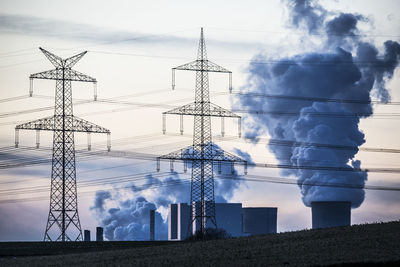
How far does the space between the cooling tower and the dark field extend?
12023cm

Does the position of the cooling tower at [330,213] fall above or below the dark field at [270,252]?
below

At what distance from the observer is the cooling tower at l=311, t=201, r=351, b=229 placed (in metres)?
184

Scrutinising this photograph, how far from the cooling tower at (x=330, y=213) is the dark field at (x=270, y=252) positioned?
120 meters

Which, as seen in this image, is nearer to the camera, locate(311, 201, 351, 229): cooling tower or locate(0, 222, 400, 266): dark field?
locate(0, 222, 400, 266): dark field

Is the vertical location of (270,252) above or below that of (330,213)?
above

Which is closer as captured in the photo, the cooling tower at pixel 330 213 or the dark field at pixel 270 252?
the dark field at pixel 270 252

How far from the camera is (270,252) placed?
5219cm

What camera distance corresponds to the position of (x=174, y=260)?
51.4 meters

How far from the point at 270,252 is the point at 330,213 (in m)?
135

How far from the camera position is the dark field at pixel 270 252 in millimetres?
46750

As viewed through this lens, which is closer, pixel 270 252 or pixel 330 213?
pixel 270 252

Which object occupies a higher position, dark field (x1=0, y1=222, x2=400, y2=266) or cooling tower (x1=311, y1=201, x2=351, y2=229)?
dark field (x1=0, y1=222, x2=400, y2=266)

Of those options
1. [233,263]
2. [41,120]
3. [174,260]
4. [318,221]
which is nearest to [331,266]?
[233,263]

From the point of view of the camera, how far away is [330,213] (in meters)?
185
